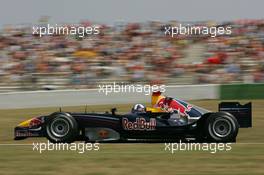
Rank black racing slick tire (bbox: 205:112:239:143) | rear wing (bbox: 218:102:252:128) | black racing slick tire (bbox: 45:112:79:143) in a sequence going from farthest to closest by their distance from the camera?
1. rear wing (bbox: 218:102:252:128)
2. black racing slick tire (bbox: 45:112:79:143)
3. black racing slick tire (bbox: 205:112:239:143)

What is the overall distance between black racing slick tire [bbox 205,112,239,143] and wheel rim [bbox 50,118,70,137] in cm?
214

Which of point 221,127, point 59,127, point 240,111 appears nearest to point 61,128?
point 59,127

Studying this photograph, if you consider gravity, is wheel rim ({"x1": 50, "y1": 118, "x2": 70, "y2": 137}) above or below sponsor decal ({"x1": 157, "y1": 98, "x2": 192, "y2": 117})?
below

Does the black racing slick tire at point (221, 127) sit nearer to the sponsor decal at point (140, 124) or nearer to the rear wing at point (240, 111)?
the rear wing at point (240, 111)

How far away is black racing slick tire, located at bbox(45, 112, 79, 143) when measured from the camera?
8.73 metres

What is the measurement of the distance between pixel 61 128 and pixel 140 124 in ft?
3.97

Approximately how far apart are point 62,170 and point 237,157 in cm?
226

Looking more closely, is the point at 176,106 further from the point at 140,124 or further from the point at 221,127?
the point at 221,127

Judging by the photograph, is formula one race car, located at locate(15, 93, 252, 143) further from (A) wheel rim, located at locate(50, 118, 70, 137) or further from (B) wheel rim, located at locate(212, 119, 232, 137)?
(B) wheel rim, located at locate(212, 119, 232, 137)

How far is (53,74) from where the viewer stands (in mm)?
17859

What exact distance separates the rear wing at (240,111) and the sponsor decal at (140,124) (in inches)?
42.0

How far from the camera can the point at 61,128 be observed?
8.80 meters

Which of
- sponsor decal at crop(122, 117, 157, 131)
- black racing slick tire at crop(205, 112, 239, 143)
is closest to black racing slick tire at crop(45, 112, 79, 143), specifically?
sponsor decal at crop(122, 117, 157, 131)

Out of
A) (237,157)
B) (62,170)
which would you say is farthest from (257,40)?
(62,170)
